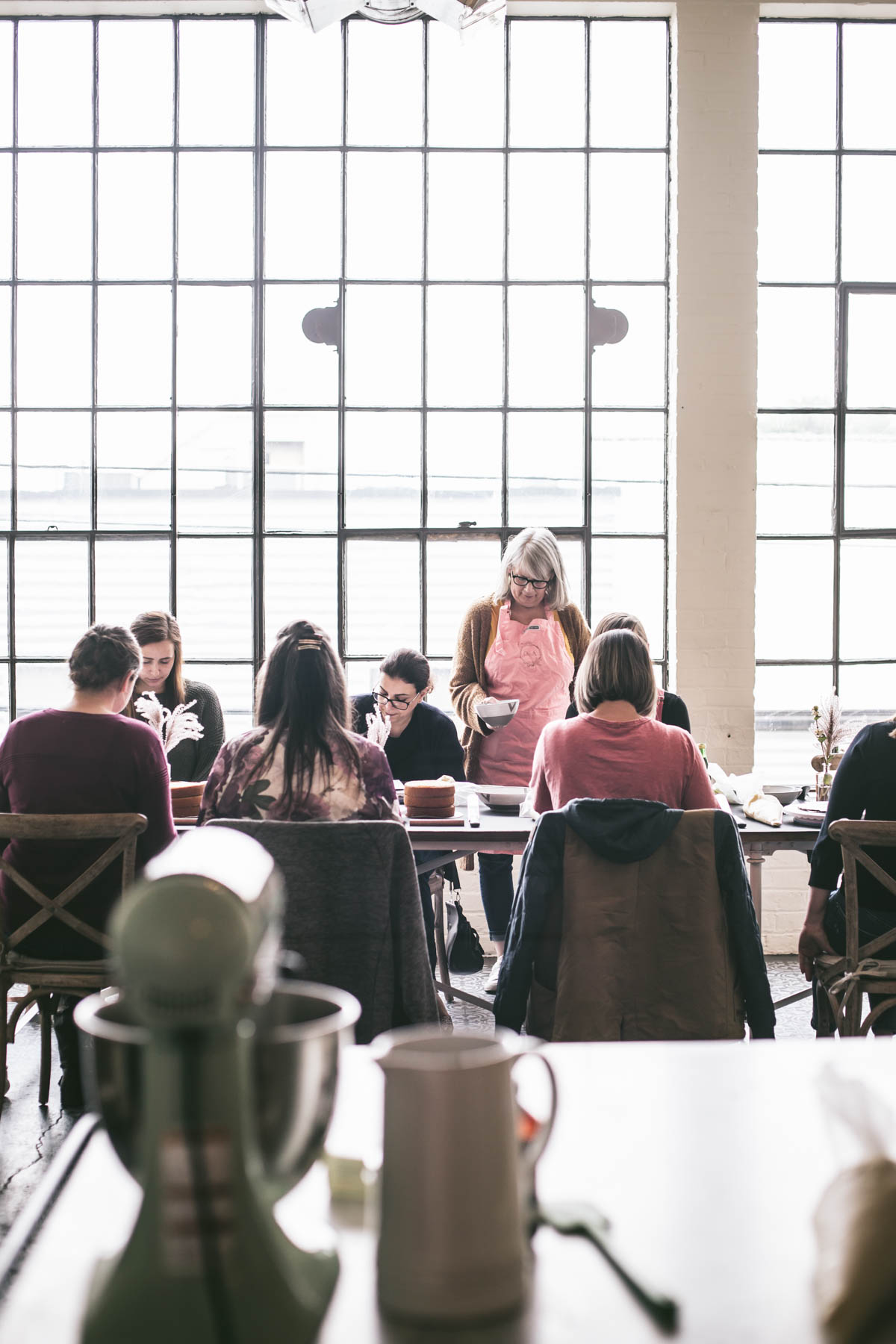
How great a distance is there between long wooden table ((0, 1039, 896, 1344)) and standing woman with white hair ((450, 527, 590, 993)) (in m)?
2.90

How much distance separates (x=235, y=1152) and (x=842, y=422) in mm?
5181

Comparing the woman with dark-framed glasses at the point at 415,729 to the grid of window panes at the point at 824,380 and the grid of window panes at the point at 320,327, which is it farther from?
the grid of window panes at the point at 824,380

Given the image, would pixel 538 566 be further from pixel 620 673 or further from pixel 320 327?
pixel 320 327

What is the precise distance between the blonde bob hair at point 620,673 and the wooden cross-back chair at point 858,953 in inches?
20.4

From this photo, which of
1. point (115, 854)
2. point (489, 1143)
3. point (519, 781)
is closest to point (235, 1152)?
point (489, 1143)

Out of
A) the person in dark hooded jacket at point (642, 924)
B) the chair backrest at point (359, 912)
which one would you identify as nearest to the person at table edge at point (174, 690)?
the chair backrest at point (359, 912)

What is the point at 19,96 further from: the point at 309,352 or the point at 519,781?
the point at 519,781

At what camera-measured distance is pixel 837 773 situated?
2746 mm

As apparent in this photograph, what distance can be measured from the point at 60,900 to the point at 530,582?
1.92 meters

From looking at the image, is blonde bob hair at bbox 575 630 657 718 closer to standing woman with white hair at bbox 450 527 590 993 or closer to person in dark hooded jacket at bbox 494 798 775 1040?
person in dark hooded jacket at bbox 494 798 775 1040

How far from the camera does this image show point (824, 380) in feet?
16.9

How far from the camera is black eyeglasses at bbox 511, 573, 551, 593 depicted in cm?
391

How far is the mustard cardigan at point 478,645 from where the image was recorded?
3.93 metres

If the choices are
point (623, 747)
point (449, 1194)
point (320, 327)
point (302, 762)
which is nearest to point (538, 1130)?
point (449, 1194)
